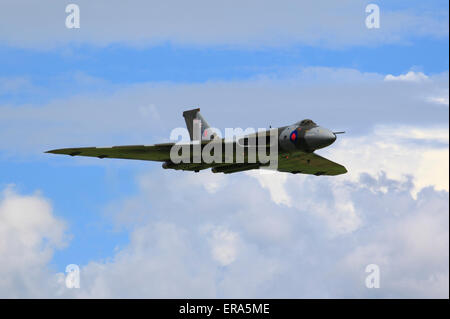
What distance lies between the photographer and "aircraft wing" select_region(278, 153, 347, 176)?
59.5 m

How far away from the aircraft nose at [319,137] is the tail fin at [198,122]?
12.7 metres

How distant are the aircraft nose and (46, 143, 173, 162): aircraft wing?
36.0 feet

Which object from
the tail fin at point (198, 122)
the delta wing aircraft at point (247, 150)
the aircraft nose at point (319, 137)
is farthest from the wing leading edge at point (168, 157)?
the tail fin at point (198, 122)

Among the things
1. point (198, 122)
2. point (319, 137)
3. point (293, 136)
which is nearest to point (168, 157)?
point (198, 122)

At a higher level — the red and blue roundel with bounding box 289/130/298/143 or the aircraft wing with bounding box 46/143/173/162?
the red and blue roundel with bounding box 289/130/298/143

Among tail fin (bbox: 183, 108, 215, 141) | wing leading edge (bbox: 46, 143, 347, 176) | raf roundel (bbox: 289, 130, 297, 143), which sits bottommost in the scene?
wing leading edge (bbox: 46, 143, 347, 176)

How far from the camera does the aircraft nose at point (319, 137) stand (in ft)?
171

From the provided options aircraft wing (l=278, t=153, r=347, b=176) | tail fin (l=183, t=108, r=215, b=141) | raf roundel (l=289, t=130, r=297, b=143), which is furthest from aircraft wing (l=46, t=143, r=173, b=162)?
aircraft wing (l=278, t=153, r=347, b=176)

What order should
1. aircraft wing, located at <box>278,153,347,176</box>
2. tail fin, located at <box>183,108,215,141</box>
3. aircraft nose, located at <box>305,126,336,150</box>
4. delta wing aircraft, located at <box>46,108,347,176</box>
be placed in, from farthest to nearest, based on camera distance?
tail fin, located at <box>183,108,215,141</box> < aircraft wing, located at <box>278,153,347,176</box> < delta wing aircraft, located at <box>46,108,347,176</box> < aircraft nose, located at <box>305,126,336,150</box>

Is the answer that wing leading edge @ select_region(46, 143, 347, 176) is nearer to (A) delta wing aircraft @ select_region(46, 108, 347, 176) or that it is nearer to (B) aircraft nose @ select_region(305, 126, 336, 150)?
(A) delta wing aircraft @ select_region(46, 108, 347, 176)

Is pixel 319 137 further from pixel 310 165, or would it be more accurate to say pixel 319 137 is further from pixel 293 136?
pixel 310 165

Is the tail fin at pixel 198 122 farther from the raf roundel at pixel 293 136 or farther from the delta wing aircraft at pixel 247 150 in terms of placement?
the raf roundel at pixel 293 136
